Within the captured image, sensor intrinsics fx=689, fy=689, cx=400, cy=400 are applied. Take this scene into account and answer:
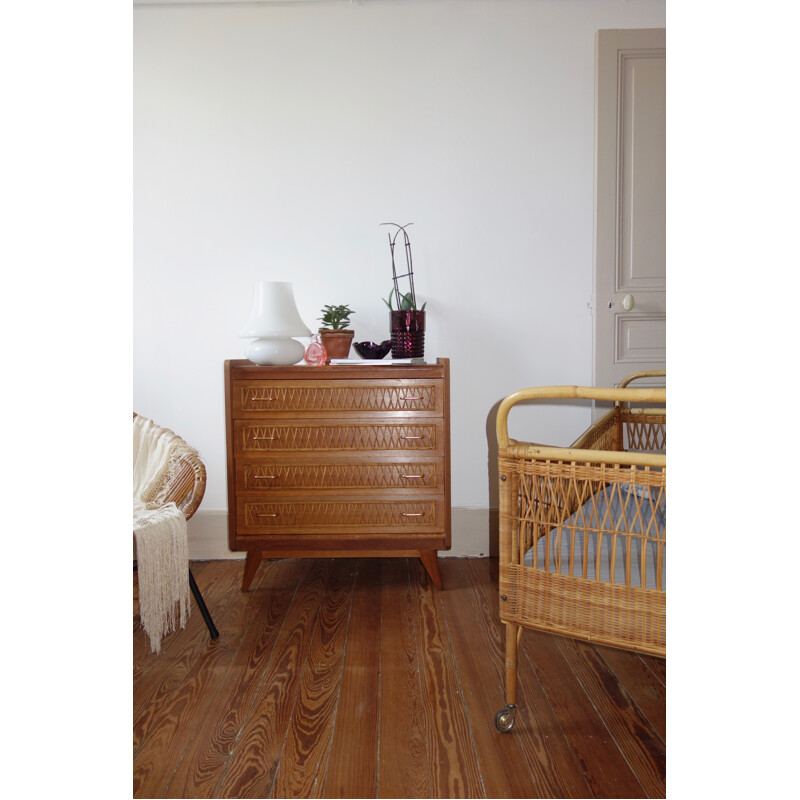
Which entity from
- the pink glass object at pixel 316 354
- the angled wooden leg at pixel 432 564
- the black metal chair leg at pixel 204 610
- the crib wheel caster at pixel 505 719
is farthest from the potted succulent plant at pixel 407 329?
the crib wheel caster at pixel 505 719

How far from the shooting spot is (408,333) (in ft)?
8.96

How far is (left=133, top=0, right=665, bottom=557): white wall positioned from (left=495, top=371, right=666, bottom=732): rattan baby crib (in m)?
1.45

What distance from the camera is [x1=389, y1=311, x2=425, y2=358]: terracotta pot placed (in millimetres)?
2723

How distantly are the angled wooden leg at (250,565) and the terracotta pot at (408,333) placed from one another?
0.94 metres

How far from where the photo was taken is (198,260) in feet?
9.85

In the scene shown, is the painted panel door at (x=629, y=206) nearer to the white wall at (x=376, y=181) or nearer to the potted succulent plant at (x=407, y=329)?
the white wall at (x=376, y=181)

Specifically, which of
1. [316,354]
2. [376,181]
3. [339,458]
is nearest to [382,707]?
[339,458]

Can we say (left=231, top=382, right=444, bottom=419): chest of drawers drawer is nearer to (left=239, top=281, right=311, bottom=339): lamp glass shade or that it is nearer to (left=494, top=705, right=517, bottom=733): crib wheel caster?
(left=239, top=281, right=311, bottom=339): lamp glass shade

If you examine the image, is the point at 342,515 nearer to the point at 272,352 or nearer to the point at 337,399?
the point at 337,399

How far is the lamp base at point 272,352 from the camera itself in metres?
2.57

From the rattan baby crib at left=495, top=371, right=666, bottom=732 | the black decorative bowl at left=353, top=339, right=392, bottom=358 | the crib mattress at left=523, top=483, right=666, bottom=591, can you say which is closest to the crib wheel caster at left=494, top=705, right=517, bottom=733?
the rattan baby crib at left=495, top=371, right=666, bottom=732
